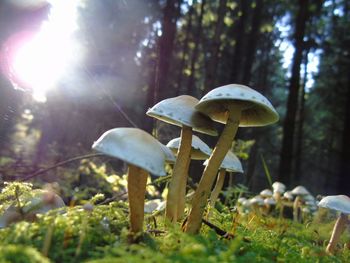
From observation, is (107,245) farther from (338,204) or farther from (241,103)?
(338,204)

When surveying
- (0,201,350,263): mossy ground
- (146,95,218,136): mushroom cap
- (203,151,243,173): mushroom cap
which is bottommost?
(0,201,350,263): mossy ground

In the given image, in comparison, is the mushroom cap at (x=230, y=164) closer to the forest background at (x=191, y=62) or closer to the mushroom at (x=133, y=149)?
the mushroom at (x=133, y=149)

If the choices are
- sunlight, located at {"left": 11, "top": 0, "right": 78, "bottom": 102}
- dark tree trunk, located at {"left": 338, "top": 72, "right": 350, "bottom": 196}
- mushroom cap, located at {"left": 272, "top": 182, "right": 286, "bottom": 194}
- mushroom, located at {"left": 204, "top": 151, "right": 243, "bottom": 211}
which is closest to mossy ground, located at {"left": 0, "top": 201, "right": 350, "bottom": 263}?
mushroom, located at {"left": 204, "top": 151, "right": 243, "bottom": 211}

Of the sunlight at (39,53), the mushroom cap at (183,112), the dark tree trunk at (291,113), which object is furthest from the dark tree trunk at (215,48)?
the mushroom cap at (183,112)

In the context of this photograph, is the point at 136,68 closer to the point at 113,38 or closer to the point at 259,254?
the point at 113,38

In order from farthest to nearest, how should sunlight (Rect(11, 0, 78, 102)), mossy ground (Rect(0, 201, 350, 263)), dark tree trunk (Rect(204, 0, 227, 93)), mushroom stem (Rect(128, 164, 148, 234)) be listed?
dark tree trunk (Rect(204, 0, 227, 93)) → sunlight (Rect(11, 0, 78, 102)) → mushroom stem (Rect(128, 164, 148, 234)) → mossy ground (Rect(0, 201, 350, 263))

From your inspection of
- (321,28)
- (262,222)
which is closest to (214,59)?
(262,222)

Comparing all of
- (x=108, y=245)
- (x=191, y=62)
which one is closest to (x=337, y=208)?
(x=108, y=245)

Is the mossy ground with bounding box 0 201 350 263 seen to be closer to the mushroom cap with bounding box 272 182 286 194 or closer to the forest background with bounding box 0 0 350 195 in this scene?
the mushroom cap with bounding box 272 182 286 194
